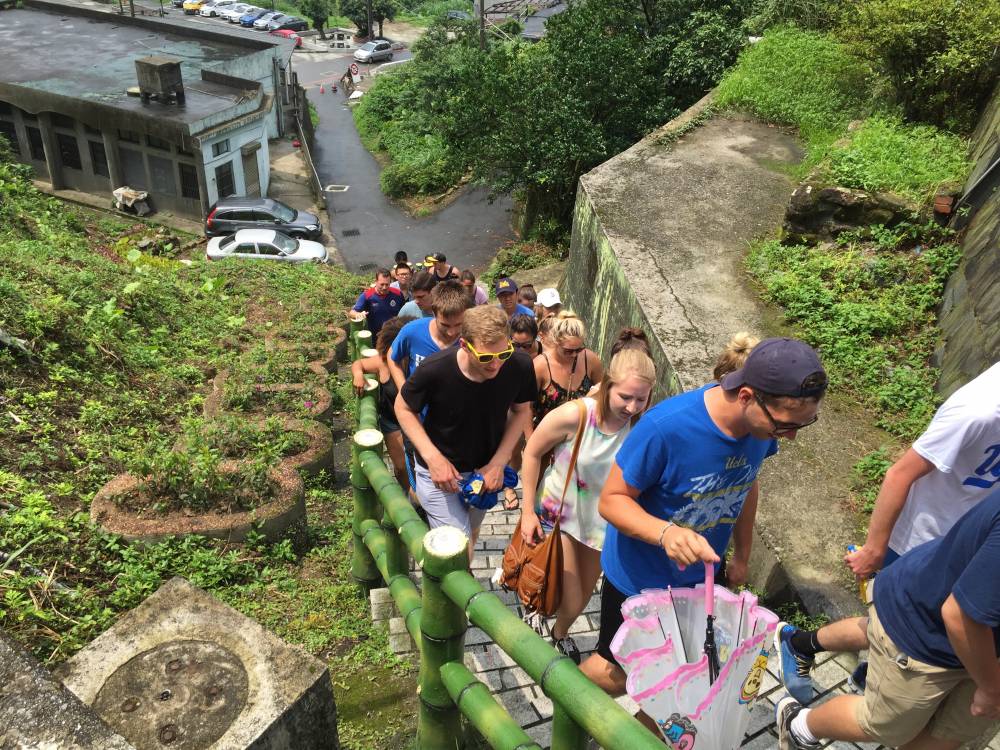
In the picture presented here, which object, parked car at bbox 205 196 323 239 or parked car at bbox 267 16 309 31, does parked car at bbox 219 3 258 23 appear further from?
parked car at bbox 205 196 323 239

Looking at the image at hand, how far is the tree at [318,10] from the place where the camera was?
48.7 m

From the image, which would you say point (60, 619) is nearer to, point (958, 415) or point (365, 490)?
point (365, 490)

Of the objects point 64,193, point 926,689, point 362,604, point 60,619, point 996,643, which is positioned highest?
point 996,643

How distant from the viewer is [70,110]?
2211 cm

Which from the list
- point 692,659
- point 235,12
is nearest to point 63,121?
point 235,12

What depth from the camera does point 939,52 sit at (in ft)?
27.9

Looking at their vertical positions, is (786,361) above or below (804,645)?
above

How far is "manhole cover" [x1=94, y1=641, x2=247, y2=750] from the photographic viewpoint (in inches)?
107

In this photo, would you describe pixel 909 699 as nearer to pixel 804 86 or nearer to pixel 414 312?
pixel 414 312

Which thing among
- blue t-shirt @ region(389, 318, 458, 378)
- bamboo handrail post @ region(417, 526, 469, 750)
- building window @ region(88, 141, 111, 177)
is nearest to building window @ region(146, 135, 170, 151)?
building window @ region(88, 141, 111, 177)

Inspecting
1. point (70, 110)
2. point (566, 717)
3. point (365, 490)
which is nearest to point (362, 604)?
point (365, 490)

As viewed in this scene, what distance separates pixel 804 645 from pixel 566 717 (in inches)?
60.6

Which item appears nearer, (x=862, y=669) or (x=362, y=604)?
(x=862, y=669)

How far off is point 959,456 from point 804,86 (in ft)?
34.7
